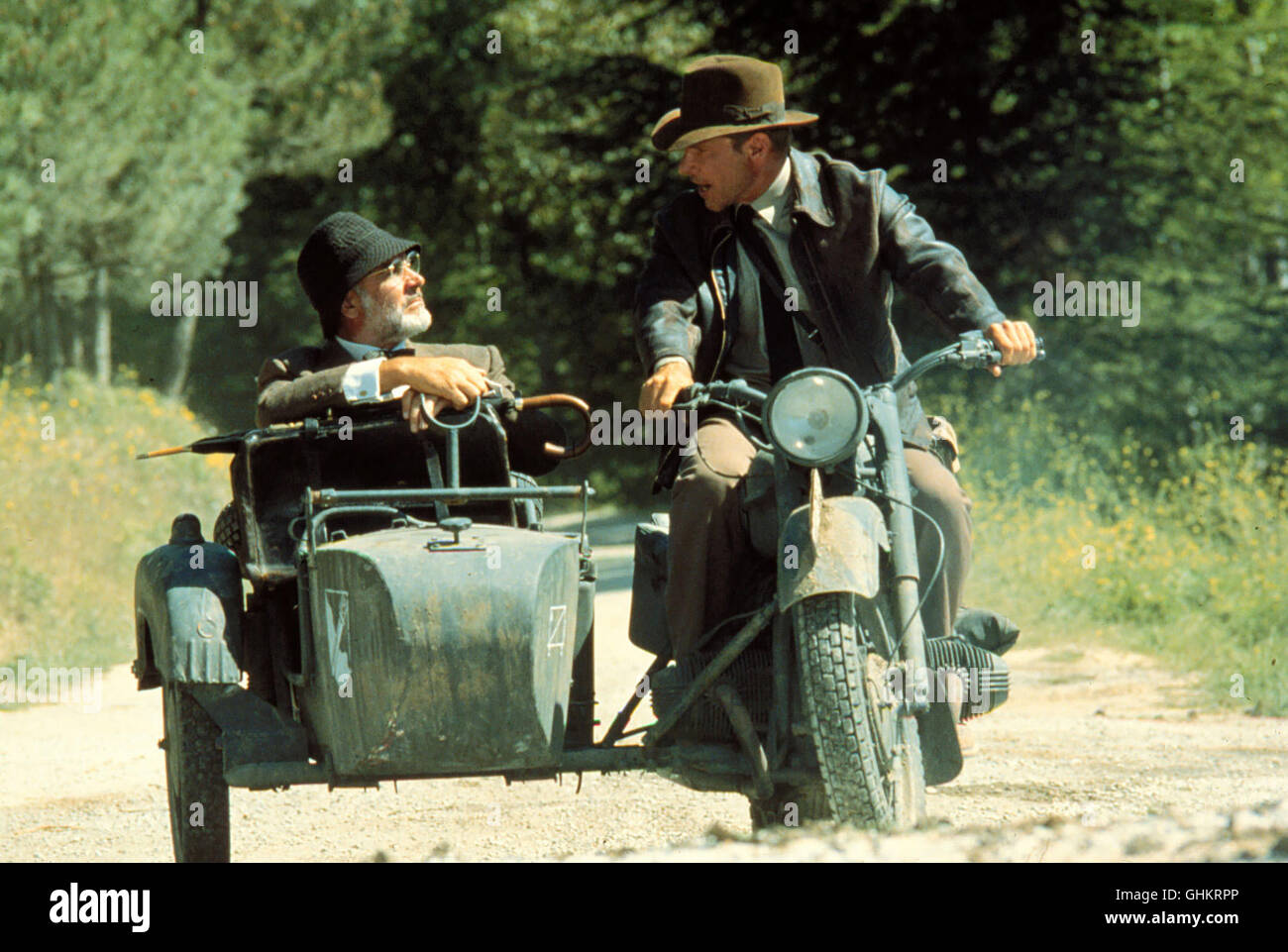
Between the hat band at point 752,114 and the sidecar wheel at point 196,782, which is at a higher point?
the hat band at point 752,114

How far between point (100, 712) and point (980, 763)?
15.3 feet

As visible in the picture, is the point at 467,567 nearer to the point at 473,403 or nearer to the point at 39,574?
the point at 473,403

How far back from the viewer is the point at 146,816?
7055mm

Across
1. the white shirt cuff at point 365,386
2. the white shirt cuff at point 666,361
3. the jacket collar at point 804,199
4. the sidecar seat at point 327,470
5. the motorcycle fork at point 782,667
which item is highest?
the jacket collar at point 804,199

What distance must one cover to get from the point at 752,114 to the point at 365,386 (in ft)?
4.55

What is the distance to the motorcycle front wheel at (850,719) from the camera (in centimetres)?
464

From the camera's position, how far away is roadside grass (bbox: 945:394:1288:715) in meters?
10.1

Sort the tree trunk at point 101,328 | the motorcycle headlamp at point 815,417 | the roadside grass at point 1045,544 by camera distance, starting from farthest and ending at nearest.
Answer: the tree trunk at point 101,328 < the roadside grass at point 1045,544 < the motorcycle headlamp at point 815,417

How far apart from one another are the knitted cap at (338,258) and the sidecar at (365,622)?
0.57 meters

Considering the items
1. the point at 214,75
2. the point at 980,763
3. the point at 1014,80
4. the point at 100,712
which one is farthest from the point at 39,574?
the point at 214,75

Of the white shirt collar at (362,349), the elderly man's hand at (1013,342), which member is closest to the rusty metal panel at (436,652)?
the white shirt collar at (362,349)

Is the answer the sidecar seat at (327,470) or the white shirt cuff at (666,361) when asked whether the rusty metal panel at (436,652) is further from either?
the white shirt cuff at (666,361)

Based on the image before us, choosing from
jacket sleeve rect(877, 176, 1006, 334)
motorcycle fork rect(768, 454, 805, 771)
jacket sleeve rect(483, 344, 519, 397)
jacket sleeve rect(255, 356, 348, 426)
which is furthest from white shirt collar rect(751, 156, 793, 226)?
jacket sleeve rect(255, 356, 348, 426)

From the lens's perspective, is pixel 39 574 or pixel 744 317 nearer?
pixel 744 317
